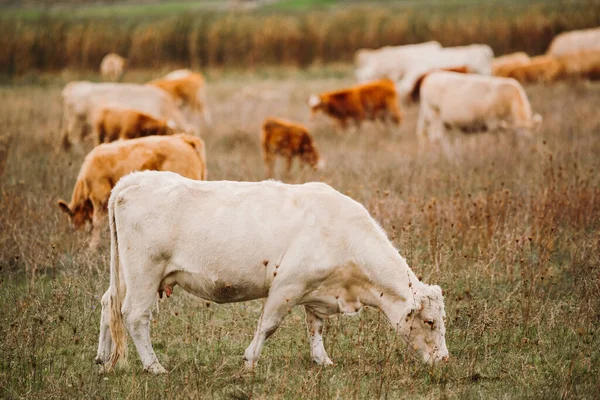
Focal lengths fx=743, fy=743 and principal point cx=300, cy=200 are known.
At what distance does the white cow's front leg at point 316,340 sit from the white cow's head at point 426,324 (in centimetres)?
76

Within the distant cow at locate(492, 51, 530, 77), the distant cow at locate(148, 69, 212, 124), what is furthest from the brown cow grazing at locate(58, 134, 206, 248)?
the distant cow at locate(492, 51, 530, 77)

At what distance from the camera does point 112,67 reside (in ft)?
93.2

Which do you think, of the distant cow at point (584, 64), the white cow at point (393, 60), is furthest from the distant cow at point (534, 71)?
the white cow at point (393, 60)

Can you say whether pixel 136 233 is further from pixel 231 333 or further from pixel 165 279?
pixel 231 333

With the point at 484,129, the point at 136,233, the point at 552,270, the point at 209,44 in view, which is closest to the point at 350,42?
the point at 209,44

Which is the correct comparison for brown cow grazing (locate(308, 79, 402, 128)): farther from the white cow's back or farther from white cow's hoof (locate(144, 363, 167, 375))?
white cow's hoof (locate(144, 363, 167, 375))

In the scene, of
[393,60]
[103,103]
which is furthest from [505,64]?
[103,103]

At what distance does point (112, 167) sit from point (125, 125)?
297 cm

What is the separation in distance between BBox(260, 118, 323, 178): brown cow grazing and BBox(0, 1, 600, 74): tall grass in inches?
737

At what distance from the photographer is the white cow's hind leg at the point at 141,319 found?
5668 mm

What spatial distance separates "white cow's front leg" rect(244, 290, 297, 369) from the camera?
18.2 ft

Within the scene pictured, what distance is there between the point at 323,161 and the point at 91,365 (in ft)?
25.8

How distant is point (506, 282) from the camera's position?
7.73 metres

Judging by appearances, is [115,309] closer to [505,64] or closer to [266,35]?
[505,64]
